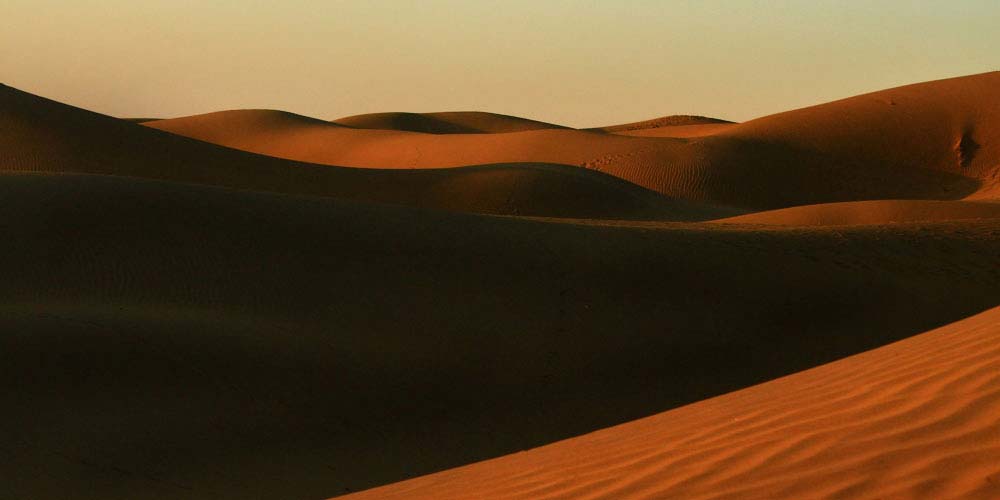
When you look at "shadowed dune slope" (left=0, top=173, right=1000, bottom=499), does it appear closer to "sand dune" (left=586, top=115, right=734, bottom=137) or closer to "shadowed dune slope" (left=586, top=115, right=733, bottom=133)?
"sand dune" (left=586, top=115, right=734, bottom=137)

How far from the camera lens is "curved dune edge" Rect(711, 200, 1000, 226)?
26.1m

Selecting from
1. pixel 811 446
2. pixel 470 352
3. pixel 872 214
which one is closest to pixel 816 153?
pixel 872 214

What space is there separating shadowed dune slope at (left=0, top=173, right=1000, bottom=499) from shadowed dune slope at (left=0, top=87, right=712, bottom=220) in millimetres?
15639

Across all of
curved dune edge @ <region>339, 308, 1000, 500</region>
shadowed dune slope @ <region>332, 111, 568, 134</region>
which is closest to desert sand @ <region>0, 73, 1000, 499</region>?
curved dune edge @ <region>339, 308, 1000, 500</region>

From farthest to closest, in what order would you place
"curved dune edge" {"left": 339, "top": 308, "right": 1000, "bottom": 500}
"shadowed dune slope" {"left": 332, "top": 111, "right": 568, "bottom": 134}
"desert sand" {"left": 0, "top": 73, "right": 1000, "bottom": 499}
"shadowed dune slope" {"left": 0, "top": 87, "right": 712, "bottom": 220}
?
"shadowed dune slope" {"left": 332, "top": 111, "right": 568, "bottom": 134}, "shadowed dune slope" {"left": 0, "top": 87, "right": 712, "bottom": 220}, "desert sand" {"left": 0, "top": 73, "right": 1000, "bottom": 499}, "curved dune edge" {"left": 339, "top": 308, "right": 1000, "bottom": 500}

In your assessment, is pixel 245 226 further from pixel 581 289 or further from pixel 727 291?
pixel 727 291

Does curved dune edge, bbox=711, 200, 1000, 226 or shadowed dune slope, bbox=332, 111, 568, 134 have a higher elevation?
shadowed dune slope, bbox=332, 111, 568, 134

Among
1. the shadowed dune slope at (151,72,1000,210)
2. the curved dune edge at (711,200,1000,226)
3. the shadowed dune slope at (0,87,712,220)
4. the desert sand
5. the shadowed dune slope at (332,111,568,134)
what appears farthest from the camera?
the shadowed dune slope at (332,111,568,134)

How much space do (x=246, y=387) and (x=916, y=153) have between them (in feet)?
153

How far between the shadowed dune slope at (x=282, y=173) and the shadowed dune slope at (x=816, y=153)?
37.5ft

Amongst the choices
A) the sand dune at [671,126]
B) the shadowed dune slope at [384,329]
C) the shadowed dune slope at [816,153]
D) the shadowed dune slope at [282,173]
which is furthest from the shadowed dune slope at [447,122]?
the shadowed dune slope at [384,329]

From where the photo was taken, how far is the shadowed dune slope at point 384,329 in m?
9.38

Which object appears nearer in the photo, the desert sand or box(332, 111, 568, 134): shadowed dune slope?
the desert sand

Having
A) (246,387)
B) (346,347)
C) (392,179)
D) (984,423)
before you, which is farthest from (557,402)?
(392,179)
